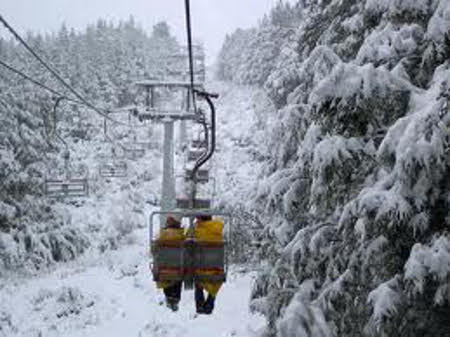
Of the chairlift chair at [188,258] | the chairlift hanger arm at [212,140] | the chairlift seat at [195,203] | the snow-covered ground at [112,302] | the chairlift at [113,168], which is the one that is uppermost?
the chairlift hanger arm at [212,140]

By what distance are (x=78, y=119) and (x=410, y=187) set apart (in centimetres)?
5878

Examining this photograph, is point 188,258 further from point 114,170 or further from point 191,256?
point 114,170

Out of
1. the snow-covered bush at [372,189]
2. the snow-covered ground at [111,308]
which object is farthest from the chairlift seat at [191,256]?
the snow-covered ground at [111,308]

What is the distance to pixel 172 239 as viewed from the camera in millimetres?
8734

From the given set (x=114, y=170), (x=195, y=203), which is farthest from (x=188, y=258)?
(x=114, y=170)

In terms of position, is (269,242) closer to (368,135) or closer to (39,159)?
(368,135)

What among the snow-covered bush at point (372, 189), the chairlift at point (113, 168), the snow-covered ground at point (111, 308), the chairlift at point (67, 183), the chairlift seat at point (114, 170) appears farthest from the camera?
the chairlift at point (113, 168)

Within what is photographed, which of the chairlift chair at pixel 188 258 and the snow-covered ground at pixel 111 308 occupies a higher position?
the chairlift chair at pixel 188 258

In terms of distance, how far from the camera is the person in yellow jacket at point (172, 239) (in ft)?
28.7

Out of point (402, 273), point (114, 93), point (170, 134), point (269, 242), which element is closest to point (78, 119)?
point (114, 93)

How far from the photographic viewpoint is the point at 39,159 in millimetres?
27453

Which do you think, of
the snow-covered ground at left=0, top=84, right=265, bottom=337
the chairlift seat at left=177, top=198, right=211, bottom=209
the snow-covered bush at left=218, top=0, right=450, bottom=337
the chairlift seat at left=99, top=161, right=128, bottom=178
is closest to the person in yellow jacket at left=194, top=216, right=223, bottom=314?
the chairlift seat at left=177, top=198, right=211, bottom=209

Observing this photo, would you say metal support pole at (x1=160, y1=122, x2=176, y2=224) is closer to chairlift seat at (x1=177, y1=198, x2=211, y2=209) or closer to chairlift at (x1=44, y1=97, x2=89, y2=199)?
chairlift at (x1=44, y1=97, x2=89, y2=199)

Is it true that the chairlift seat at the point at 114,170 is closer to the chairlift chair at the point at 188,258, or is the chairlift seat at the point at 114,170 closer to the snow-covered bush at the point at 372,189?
the snow-covered bush at the point at 372,189
